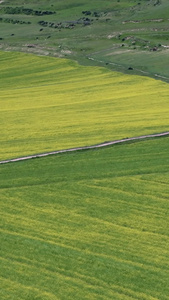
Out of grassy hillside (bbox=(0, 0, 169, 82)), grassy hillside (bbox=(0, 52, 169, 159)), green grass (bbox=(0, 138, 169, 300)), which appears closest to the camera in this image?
green grass (bbox=(0, 138, 169, 300))

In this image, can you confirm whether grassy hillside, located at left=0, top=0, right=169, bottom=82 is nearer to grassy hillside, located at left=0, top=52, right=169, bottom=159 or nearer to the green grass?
grassy hillside, located at left=0, top=52, right=169, bottom=159

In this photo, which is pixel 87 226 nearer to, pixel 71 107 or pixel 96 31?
pixel 71 107

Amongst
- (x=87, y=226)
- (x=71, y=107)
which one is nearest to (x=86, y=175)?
(x=87, y=226)

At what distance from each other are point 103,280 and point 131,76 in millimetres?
61657

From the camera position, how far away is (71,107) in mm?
76938

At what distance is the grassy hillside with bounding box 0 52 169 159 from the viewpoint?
6281cm

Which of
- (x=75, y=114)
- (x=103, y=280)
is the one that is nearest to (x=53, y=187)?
(x=103, y=280)

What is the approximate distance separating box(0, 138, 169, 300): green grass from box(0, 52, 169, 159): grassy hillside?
21.2 feet

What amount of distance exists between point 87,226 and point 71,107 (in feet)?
123

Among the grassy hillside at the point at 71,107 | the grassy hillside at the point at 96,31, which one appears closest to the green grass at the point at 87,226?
the grassy hillside at the point at 71,107

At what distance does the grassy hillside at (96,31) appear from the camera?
10338cm

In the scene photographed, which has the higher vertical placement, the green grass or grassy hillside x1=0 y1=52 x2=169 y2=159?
the green grass

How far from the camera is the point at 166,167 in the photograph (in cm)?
5144

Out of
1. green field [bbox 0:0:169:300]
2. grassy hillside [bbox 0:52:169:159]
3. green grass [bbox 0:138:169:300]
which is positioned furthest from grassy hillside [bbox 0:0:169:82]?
green grass [bbox 0:138:169:300]
